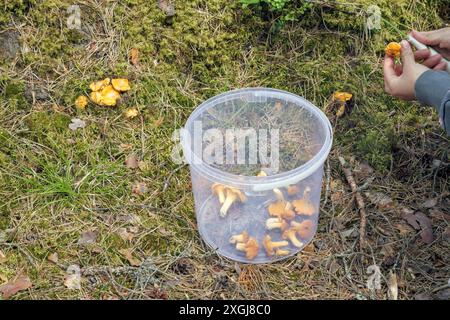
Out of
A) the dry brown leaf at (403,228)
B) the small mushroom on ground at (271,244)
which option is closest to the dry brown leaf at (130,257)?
the small mushroom on ground at (271,244)

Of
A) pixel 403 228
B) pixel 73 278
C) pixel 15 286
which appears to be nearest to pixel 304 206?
pixel 403 228

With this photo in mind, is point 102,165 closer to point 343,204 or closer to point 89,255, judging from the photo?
point 89,255

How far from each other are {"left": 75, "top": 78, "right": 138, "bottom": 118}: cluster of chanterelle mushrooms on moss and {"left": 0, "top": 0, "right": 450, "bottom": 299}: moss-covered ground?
4 centimetres

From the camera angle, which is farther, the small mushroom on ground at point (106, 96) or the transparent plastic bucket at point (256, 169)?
the small mushroom on ground at point (106, 96)

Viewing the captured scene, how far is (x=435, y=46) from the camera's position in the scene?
2623 mm

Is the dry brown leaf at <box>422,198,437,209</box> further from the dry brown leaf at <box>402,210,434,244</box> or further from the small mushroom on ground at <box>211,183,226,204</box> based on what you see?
the small mushroom on ground at <box>211,183,226,204</box>

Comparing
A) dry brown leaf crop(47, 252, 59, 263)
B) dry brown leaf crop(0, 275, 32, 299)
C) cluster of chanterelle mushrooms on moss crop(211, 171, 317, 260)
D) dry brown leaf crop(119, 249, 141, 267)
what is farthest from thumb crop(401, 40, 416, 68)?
dry brown leaf crop(0, 275, 32, 299)

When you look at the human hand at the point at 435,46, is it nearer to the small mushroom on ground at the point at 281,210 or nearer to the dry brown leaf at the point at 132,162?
the small mushroom on ground at the point at 281,210

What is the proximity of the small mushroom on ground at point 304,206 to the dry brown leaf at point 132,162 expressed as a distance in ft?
2.57

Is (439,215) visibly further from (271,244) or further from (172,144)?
(172,144)

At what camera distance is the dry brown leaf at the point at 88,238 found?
8.38 feet

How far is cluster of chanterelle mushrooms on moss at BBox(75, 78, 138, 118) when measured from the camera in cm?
293

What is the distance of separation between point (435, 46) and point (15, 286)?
203 centimetres
